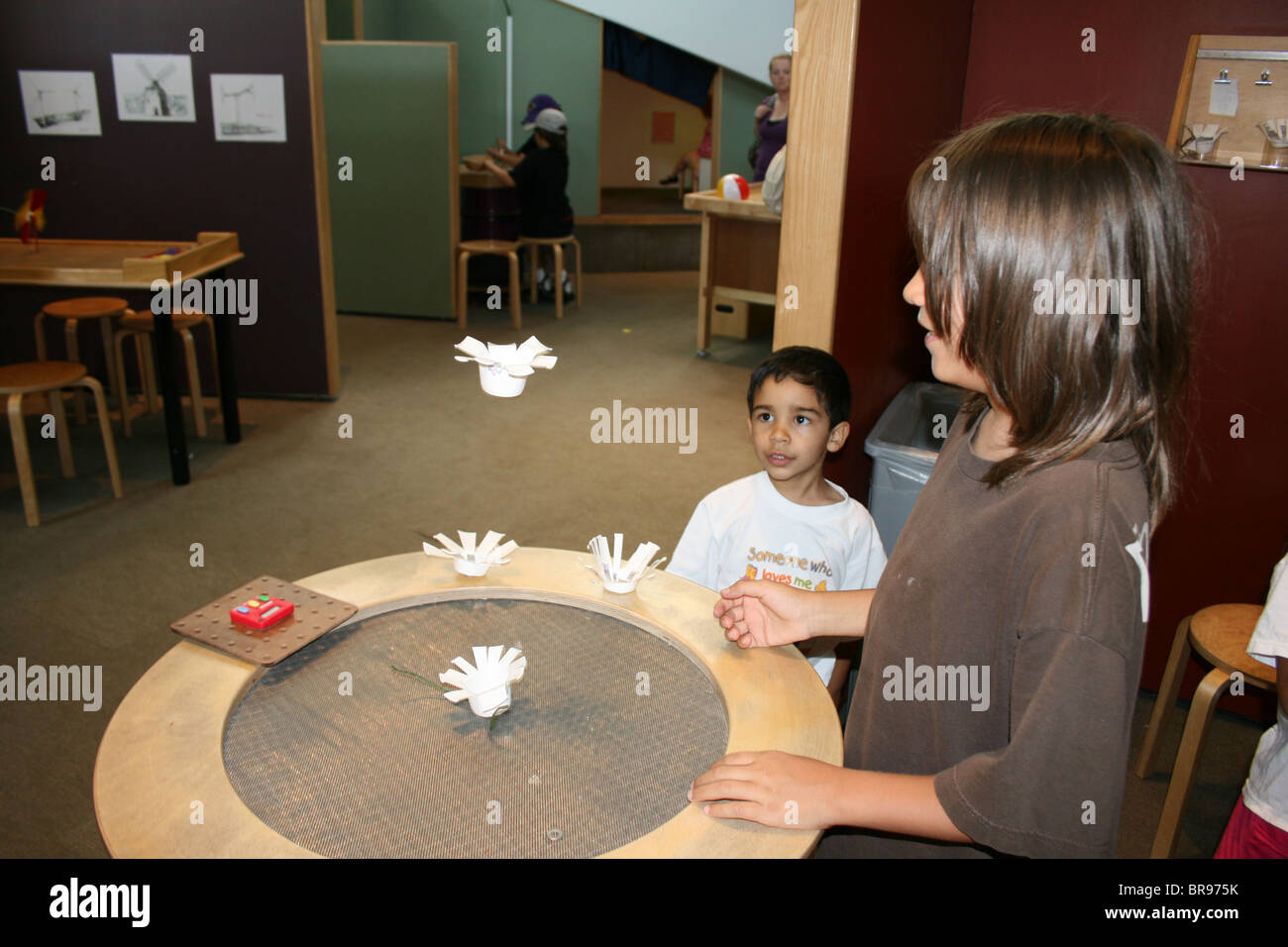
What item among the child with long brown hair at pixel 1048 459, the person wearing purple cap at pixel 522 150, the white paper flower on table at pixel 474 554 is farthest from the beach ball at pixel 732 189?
the child with long brown hair at pixel 1048 459

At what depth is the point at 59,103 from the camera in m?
4.77

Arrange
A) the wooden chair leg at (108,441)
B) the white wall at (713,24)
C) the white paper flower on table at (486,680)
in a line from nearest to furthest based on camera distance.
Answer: the white paper flower on table at (486,680), the wooden chair leg at (108,441), the white wall at (713,24)

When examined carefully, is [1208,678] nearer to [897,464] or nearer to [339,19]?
[897,464]

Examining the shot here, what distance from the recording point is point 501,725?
4.37 feet

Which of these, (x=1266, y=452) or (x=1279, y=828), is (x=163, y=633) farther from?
(x=1266, y=452)

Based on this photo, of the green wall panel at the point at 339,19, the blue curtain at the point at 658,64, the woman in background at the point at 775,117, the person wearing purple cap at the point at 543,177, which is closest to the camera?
the woman in background at the point at 775,117

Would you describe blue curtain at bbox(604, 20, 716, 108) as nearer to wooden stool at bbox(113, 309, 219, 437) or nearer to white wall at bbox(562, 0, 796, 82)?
white wall at bbox(562, 0, 796, 82)

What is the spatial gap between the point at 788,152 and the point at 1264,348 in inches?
53.5

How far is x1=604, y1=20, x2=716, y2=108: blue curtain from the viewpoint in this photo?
8.87 metres

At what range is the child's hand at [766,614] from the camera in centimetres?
146

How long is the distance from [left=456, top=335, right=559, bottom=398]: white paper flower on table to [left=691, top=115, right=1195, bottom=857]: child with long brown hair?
0.55 meters

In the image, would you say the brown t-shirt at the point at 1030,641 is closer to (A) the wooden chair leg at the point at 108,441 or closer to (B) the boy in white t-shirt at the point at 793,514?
(B) the boy in white t-shirt at the point at 793,514

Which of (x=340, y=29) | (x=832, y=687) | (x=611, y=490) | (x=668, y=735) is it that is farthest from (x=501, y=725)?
(x=340, y=29)

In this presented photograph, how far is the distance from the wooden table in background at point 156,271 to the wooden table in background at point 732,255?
2736 millimetres
